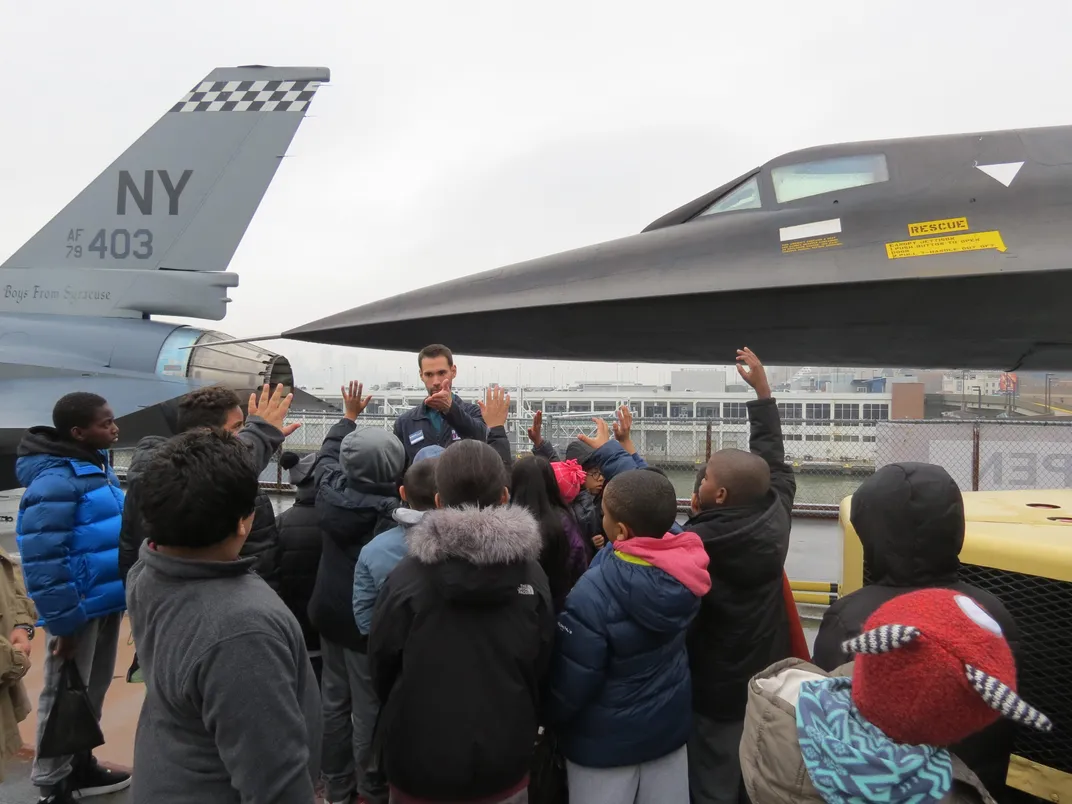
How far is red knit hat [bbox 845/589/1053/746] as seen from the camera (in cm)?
104

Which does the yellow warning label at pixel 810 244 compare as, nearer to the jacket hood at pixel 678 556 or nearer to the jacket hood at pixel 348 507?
the jacket hood at pixel 678 556

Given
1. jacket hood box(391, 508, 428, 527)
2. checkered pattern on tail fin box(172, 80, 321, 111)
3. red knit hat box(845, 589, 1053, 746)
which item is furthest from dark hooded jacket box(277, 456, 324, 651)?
checkered pattern on tail fin box(172, 80, 321, 111)

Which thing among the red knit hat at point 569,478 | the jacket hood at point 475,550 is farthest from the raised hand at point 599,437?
the jacket hood at point 475,550

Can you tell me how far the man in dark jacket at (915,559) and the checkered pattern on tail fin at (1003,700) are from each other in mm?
793

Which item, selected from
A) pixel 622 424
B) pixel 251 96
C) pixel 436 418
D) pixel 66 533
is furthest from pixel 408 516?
pixel 251 96

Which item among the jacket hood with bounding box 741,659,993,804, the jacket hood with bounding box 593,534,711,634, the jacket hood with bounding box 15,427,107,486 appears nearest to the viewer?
the jacket hood with bounding box 741,659,993,804

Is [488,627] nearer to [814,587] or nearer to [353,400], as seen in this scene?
[353,400]

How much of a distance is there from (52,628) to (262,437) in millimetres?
1272

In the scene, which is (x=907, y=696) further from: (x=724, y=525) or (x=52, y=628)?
(x=52, y=628)

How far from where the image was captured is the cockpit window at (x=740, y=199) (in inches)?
178

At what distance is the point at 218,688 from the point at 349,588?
1.59 meters

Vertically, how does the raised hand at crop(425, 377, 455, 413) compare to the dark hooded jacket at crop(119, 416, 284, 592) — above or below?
above

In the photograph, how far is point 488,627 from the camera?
1.89 meters

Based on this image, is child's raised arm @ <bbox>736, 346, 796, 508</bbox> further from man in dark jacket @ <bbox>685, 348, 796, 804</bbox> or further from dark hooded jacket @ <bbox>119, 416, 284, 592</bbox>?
dark hooded jacket @ <bbox>119, 416, 284, 592</bbox>
